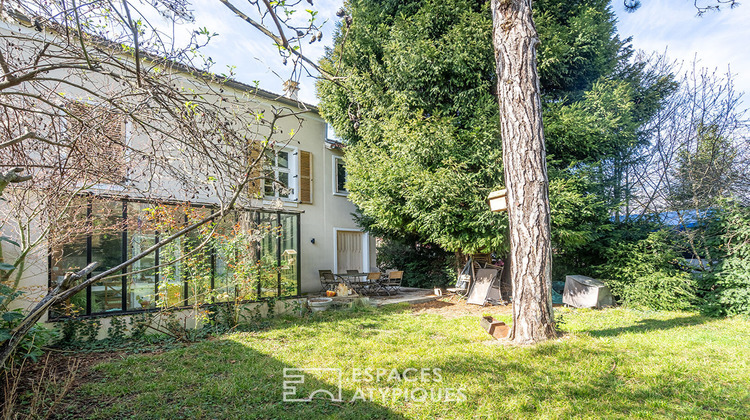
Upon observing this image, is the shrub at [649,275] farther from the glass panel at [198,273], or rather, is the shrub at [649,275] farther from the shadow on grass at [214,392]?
the glass panel at [198,273]

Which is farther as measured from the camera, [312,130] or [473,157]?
[312,130]

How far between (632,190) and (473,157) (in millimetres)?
5788

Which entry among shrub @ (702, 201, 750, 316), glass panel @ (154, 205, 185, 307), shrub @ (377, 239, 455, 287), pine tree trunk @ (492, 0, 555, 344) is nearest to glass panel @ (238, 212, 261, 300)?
glass panel @ (154, 205, 185, 307)

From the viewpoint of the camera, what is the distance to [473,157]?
8.20m

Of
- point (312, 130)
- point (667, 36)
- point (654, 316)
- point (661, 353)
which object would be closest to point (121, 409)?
point (661, 353)

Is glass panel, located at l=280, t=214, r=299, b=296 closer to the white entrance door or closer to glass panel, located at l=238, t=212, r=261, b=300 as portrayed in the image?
glass panel, located at l=238, t=212, r=261, b=300

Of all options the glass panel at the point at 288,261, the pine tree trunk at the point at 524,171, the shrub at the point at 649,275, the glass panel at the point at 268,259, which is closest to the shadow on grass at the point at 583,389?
the pine tree trunk at the point at 524,171

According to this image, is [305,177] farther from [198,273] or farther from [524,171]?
[524,171]

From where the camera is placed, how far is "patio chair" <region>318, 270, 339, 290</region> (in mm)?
10157

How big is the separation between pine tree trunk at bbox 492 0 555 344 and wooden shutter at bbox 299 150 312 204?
7.11m

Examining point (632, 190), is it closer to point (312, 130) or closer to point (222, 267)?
point (312, 130)

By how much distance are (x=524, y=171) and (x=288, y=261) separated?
5.38 m

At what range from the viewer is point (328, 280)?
33.6 ft

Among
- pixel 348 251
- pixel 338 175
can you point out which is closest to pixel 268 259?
pixel 338 175
